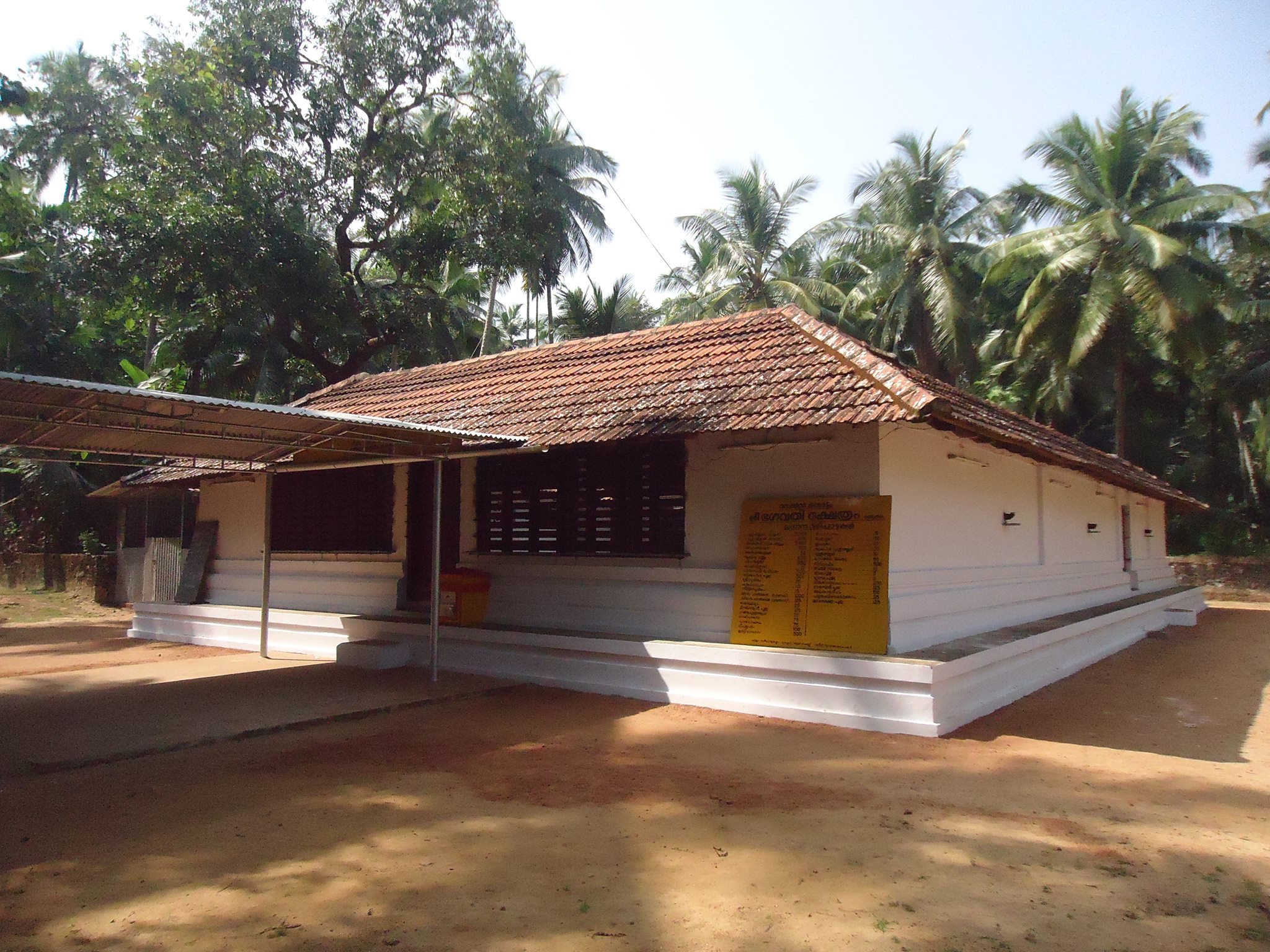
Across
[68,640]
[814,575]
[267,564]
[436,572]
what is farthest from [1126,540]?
[68,640]

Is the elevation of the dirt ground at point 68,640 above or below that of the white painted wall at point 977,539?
below

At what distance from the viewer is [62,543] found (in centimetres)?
2188

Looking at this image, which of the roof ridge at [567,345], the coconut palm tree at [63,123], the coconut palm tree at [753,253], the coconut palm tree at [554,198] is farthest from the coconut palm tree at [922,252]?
the coconut palm tree at [63,123]

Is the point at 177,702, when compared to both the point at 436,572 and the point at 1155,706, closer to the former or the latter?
the point at 436,572

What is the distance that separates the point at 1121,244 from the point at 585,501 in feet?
61.3

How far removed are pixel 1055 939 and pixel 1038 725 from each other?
13.7 feet

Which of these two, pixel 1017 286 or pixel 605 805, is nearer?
pixel 605 805

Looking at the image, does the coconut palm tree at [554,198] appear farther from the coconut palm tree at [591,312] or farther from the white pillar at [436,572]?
the white pillar at [436,572]

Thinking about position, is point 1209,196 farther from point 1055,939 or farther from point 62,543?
point 62,543

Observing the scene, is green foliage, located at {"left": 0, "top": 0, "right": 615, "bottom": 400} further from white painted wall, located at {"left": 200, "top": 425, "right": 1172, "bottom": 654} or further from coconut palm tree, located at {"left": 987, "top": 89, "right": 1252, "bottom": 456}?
coconut palm tree, located at {"left": 987, "top": 89, "right": 1252, "bottom": 456}

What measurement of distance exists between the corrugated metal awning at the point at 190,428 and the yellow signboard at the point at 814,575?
8.35ft

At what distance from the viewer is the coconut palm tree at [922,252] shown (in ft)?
82.0

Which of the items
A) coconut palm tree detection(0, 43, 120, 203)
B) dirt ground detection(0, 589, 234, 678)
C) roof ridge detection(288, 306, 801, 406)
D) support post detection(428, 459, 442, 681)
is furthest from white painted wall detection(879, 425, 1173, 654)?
coconut palm tree detection(0, 43, 120, 203)

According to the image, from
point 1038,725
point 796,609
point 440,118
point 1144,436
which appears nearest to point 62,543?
point 440,118
